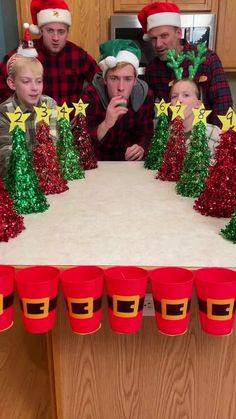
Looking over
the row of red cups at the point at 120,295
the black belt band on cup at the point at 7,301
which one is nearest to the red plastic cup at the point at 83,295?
the row of red cups at the point at 120,295

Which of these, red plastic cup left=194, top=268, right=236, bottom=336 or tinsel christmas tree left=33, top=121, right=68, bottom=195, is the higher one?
tinsel christmas tree left=33, top=121, right=68, bottom=195

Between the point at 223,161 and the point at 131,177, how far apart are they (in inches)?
20.1

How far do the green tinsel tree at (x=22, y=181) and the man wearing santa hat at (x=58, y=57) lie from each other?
46.1 inches

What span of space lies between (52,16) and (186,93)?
1.02 m

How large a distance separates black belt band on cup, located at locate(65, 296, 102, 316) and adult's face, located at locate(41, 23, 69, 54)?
182 cm

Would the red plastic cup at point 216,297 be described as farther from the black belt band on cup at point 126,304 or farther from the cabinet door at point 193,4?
the cabinet door at point 193,4

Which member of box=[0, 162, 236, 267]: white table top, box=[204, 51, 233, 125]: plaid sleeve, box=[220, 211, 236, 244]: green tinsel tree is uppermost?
box=[204, 51, 233, 125]: plaid sleeve

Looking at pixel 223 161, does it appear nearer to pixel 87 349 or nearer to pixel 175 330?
pixel 175 330

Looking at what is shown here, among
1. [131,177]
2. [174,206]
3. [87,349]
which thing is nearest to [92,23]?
[131,177]

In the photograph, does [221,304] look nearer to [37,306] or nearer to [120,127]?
[37,306]

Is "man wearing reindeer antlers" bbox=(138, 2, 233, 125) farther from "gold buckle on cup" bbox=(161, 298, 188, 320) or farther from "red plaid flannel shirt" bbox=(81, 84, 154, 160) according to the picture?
"gold buckle on cup" bbox=(161, 298, 188, 320)

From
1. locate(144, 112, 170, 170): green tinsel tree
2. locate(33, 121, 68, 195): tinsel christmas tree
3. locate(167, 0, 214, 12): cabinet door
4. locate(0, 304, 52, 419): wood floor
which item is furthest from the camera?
locate(167, 0, 214, 12): cabinet door

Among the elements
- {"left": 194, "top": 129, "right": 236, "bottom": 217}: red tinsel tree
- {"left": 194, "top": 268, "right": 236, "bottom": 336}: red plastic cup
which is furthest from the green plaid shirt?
{"left": 194, "top": 268, "right": 236, "bottom": 336}: red plastic cup

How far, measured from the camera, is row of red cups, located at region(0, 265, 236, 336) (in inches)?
29.2
